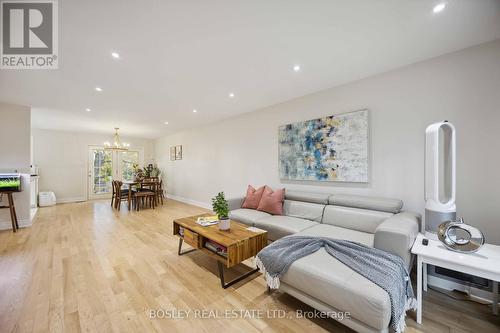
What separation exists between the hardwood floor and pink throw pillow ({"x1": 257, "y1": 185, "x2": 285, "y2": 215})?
3.81 feet

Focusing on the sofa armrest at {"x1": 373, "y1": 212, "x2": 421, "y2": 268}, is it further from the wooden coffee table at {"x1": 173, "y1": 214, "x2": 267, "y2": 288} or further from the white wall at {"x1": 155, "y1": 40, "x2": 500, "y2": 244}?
the wooden coffee table at {"x1": 173, "y1": 214, "x2": 267, "y2": 288}

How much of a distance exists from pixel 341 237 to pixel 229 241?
1.27 m

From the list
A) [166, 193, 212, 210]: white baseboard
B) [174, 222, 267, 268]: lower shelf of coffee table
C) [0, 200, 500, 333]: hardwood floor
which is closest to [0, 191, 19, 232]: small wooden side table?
[0, 200, 500, 333]: hardwood floor

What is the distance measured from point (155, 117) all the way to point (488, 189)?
582cm

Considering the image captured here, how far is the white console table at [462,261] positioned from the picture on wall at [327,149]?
1.19 m

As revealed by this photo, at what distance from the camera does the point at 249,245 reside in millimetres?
2201

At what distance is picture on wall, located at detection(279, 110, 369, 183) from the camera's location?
9.11 ft

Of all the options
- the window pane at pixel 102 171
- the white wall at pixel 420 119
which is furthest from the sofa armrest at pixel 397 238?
the window pane at pixel 102 171

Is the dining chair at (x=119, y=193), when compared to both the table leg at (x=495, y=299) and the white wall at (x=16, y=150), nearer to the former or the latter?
the white wall at (x=16, y=150)

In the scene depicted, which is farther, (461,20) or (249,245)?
(249,245)

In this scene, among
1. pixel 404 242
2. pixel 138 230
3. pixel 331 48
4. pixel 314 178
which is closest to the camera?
pixel 404 242

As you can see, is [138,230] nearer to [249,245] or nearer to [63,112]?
[249,245]

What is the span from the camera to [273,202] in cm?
324

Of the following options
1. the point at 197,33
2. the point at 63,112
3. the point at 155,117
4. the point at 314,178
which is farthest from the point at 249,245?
the point at 63,112
